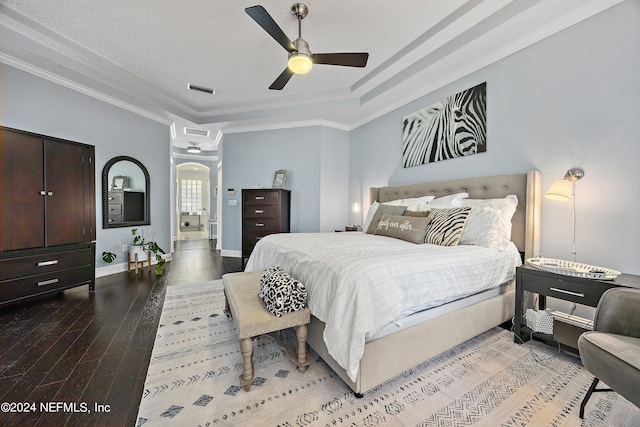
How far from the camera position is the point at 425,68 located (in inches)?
118

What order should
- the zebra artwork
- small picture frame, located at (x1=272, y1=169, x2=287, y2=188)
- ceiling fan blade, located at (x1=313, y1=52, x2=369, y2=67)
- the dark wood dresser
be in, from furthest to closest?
small picture frame, located at (x1=272, y1=169, x2=287, y2=188) → the dark wood dresser → the zebra artwork → ceiling fan blade, located at (x1=313, y1=52, x2=369, y2=67)

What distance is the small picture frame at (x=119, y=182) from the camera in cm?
411

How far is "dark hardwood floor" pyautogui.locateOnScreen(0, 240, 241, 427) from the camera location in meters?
1.33

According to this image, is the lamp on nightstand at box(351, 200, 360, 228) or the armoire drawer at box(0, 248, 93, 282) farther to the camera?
the lamp on nightstand at box(351, 200, 360, 228)

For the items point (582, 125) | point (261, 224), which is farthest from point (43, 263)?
point (582, 125)

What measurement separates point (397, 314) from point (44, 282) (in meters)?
3.66

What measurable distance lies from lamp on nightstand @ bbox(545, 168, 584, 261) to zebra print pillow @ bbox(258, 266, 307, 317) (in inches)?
82.1

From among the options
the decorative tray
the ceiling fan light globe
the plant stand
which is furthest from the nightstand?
the plant stand

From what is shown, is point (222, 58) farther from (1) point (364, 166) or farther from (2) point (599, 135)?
(2) point (599, 135)

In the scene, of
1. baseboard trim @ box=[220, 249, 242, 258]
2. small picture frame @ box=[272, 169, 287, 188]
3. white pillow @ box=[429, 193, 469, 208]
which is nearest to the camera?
white pillow @ box=[429, 193, 469, 208]

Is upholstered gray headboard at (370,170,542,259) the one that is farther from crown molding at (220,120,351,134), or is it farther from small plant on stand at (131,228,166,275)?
small plant on stand at (131,228,166,275)

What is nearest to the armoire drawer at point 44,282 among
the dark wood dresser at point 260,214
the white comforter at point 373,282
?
the dark wood dresser at point 260,214

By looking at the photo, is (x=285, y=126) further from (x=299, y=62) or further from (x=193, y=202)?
(x=193, y=202)

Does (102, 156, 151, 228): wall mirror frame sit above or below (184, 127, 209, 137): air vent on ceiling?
below
